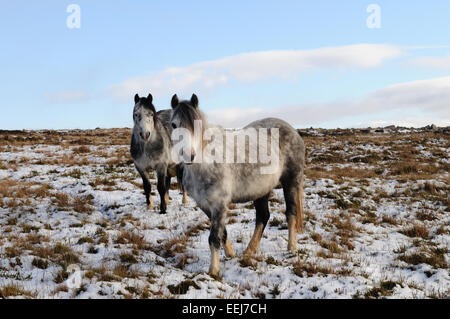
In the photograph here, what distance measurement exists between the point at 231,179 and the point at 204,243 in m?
2.17

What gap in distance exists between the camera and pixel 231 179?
561 centimetres

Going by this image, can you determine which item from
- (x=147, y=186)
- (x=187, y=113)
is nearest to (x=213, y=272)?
(x=187, y=113)

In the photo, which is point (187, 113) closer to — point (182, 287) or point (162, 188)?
point (182, 287)

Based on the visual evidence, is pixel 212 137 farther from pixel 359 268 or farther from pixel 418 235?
pixel 418 235

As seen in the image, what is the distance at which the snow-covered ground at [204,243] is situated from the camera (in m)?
4.99

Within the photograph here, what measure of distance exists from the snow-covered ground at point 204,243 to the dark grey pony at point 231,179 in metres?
0.65

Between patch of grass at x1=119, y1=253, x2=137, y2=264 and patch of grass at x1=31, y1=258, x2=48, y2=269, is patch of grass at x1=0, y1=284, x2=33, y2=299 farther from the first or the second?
patch of grass at x1=119, y1=253, x2=137, y2=264

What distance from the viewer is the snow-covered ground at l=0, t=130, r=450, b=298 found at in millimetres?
4992

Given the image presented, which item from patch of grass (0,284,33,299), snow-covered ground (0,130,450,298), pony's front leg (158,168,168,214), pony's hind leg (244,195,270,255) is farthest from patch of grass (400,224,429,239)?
patch of grass (0,284,33,299)

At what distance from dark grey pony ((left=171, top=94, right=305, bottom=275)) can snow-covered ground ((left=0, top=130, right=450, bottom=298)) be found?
2.12ft

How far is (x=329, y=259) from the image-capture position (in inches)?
247

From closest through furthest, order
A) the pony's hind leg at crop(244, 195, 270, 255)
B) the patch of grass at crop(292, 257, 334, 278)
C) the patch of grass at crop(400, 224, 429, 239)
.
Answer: the patch of grass at crop(292, 257, 334, 278), the pony's hind leg at crop(244, 195, 270, 255), the patch of grass at crop(400, 224, 429, 239)
